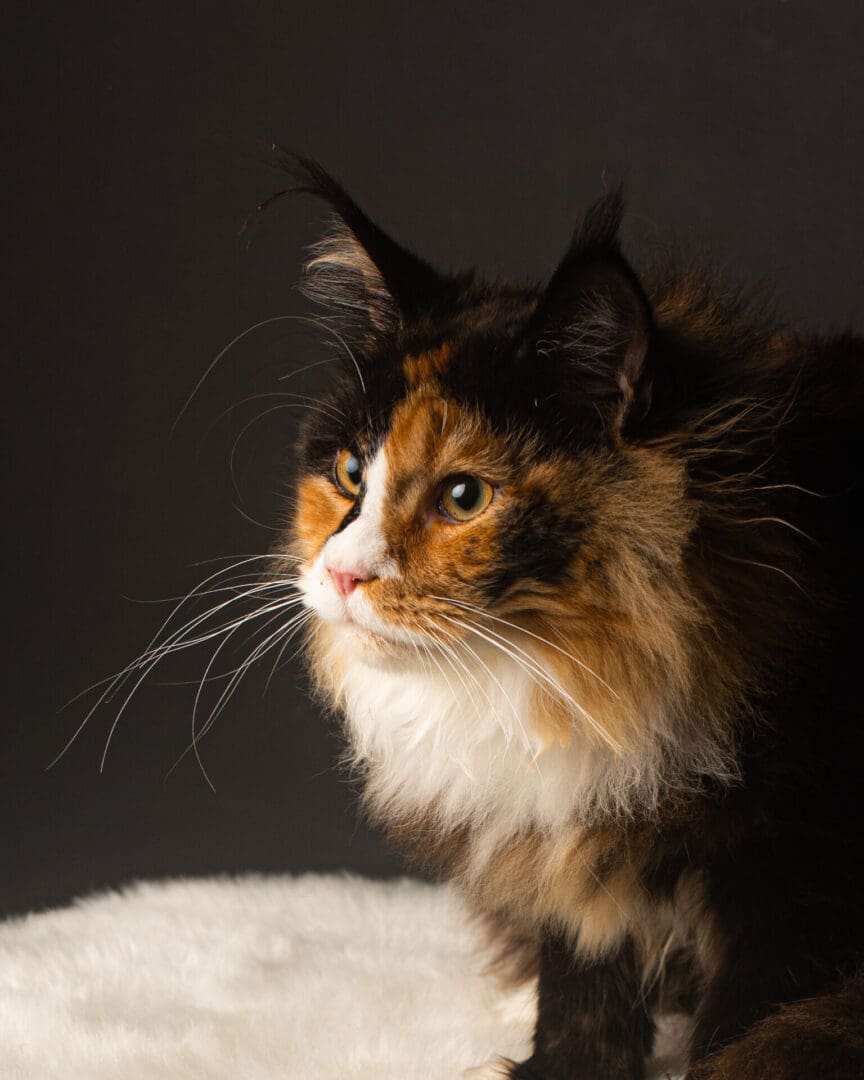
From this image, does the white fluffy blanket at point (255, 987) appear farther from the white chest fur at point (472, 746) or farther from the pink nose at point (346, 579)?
the pink nose at point (346, 579)

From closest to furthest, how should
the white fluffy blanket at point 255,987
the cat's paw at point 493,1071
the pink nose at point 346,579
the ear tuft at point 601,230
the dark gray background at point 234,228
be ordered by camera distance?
the ear tuft at point 601,230
the pink nose at point 346,579
the cat's paw at point 493,1071
the white fluffy blanket at point 255,987
the dark gray background at point 234,228

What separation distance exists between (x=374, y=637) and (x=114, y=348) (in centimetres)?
141

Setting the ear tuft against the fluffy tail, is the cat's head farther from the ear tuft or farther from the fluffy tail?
the fluffy tail

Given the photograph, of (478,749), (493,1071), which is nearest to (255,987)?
(493,1071)

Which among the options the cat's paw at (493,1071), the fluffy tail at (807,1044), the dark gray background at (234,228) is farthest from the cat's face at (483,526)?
the dark gray background at (234,228)

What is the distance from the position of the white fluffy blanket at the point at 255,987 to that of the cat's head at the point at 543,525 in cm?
73

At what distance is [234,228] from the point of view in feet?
9.00

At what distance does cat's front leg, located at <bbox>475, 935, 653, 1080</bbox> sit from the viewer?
182 centimetres

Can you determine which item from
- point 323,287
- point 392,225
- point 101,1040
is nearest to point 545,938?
point 101,1040

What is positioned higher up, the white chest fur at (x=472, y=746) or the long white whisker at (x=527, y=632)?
the long white whisker at (x=527, y=632)

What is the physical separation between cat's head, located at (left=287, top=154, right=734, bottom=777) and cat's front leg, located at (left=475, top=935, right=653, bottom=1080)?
37 cm

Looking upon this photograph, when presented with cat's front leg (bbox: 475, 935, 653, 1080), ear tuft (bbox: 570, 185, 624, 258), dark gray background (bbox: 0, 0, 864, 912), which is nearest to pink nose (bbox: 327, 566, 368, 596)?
ear tuft (bbox: 570, 185, 624, 258)

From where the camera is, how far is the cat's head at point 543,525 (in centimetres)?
156

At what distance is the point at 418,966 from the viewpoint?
7.90 feet
